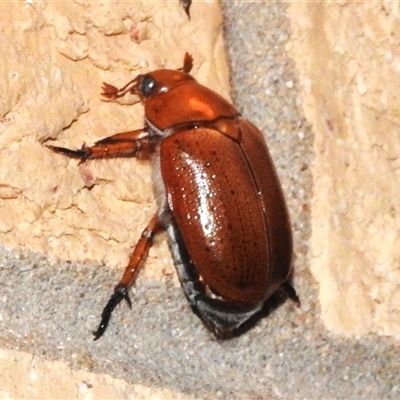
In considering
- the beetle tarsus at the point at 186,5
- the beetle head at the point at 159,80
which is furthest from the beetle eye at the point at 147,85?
the beetle tarsus at the point at 186,5

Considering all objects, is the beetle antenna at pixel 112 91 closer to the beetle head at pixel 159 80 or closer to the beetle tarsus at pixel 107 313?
the beetle head at pixel 159 80

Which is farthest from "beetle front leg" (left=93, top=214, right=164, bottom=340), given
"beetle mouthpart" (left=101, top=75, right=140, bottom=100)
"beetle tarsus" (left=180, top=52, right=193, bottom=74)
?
"beetle tarsus" (left=180, top=52, right=193, bottom=74)

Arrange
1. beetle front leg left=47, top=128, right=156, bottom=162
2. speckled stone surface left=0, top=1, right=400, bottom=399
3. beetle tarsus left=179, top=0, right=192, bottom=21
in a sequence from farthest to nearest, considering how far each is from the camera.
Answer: beetle tarsus left=179, top=0, right=192, bottom=21 < beetle front leg left=47, top=128, right=156, bottom=162 < speckled stone surface left=0, top=1, right=400, bottom=399

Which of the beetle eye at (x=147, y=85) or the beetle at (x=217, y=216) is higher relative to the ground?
the beetle eye at (x=147, y=85)

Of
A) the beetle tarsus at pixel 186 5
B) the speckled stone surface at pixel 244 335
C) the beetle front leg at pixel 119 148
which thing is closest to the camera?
the speckled stone surface at pixel 244 335

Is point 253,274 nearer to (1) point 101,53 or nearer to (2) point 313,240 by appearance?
(2) point 313,240

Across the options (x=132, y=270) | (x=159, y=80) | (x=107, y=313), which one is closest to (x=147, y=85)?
(x=159, y=80)

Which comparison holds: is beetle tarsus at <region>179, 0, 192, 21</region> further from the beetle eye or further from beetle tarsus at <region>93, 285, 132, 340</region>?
beetle tarsus at <region>93, 285, 132, 340</region>
